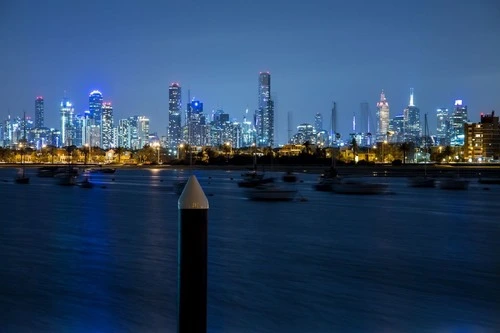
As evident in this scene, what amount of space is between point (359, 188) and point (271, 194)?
46.1ft

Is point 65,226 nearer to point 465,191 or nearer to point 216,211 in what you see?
point 216,211

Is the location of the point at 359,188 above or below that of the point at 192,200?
below

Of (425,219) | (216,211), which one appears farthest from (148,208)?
(425,219)

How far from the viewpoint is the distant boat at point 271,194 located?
5284 cm

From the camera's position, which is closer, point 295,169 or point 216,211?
point 216,211

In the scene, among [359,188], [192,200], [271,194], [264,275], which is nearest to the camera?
[192,200]

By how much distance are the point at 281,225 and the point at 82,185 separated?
167 ft

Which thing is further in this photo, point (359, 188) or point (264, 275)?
point (359, 188)

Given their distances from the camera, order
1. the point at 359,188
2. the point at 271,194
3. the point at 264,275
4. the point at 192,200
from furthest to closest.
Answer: the point at 359,188 → the point at 271,194 → the point at 264,275 → the point at 192,200

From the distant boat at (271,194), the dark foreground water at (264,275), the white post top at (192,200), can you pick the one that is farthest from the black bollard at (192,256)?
the distant boat at (271,194)

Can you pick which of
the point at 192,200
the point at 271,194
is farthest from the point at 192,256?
the point at 271,194

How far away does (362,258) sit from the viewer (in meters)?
20.9

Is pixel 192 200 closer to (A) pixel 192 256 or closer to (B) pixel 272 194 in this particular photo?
(A) pixel 192 256

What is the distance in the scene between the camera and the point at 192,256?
5.51 meters
